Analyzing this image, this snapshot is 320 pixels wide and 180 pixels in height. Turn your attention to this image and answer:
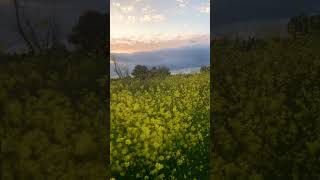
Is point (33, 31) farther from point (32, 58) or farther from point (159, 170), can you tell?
point (159, 170)

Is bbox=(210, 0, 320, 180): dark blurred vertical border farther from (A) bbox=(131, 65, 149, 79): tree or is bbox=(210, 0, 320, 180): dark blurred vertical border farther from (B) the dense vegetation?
(A) bbox=(131, 65, 149, 79): tree

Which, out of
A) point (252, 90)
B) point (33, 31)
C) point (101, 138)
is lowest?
point (101, 138)

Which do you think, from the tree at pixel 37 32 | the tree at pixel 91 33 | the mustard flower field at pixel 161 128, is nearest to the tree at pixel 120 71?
the mustard flower field at pixel 161 128

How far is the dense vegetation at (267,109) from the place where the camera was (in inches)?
148

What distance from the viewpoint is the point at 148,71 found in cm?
471

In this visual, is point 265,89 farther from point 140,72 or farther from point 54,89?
point 54,89

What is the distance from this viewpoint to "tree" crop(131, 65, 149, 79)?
4551mm

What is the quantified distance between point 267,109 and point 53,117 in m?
1.42

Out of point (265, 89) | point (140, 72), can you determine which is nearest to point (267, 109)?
point (265, 89)

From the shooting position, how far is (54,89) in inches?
145

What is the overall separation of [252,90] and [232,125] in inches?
11.1


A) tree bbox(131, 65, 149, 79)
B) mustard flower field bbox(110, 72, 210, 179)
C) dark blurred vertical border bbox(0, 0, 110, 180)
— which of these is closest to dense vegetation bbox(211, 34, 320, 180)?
mustard flower field bbox(110, 72, 210, 179)

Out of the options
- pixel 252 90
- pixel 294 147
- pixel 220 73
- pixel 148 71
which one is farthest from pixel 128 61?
pixel 294 147

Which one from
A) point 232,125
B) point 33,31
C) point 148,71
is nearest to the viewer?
point 33,31
